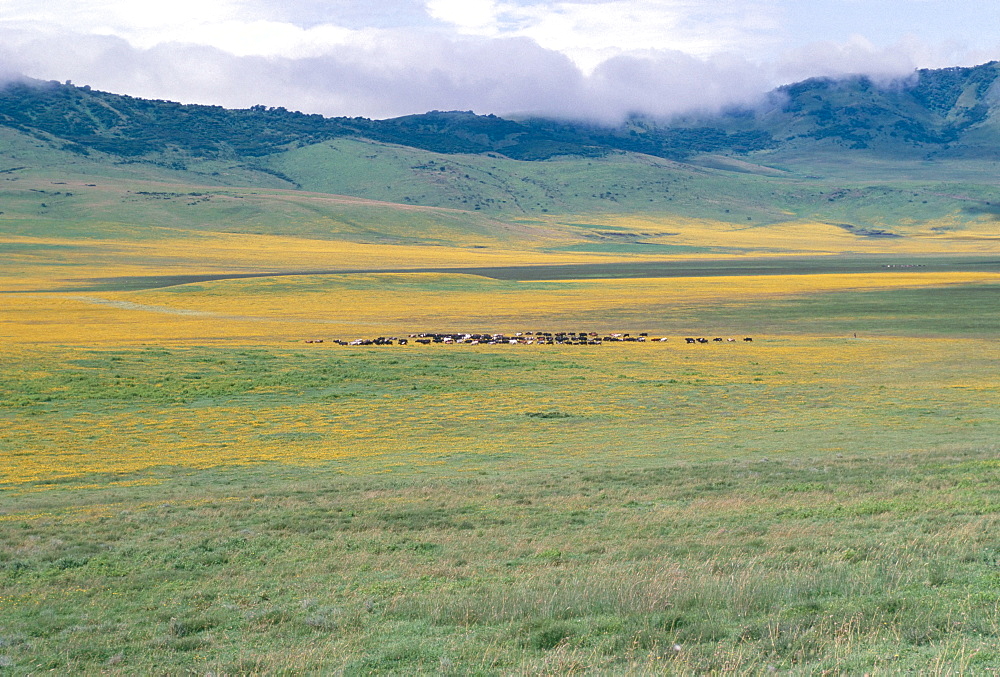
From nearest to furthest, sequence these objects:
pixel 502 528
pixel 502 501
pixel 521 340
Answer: pixel 502 528 < pixel 502 501 < pixel 521 340

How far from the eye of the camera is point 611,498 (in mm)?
17953

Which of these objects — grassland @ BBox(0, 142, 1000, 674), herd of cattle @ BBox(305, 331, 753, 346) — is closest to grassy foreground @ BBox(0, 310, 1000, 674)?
grassland @ BBox(0, 142, 1000, 674)

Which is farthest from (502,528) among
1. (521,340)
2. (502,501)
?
(521,340)

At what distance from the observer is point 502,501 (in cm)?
1780

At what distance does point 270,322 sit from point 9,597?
189 feet

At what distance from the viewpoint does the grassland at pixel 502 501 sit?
30.3 ft

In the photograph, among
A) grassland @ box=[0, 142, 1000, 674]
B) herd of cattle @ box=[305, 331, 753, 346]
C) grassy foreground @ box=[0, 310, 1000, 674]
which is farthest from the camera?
herd of cattle @ box=[305, 331, 753, 346]

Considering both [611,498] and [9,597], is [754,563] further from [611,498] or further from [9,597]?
[9,597]

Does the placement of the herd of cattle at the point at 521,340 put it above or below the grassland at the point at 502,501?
below

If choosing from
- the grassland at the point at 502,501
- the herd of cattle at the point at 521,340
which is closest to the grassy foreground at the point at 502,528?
the grassland at the point at 502,501

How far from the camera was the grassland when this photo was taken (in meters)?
9.25

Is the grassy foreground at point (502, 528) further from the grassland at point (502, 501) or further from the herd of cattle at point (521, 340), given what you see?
the herd of cattle at point (521, 340)

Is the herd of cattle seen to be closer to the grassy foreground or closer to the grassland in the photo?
the grassland

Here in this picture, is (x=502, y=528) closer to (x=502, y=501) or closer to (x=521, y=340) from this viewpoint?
(x=502, y=501)
